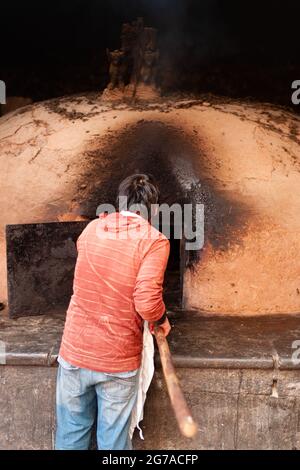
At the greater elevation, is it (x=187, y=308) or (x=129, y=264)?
(x=129, y=264)

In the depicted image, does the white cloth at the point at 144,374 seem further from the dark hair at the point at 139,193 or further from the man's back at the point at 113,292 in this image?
the dark hair at the point at 139,193

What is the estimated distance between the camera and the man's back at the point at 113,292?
90.9 inches

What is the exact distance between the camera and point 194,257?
11.3 ft

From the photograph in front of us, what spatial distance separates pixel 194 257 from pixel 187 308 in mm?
341

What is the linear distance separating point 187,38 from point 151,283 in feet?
12.6

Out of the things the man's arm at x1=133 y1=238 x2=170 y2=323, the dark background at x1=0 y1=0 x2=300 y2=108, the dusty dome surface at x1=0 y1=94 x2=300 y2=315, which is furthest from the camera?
the dark background at x1=0 y1=0 x2=300 y2=108

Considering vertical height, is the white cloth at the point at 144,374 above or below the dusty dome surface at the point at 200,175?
below

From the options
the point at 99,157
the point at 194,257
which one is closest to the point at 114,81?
the point at 99,157

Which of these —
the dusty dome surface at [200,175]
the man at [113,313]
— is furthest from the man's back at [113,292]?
the dusty dome surface at [200,175]

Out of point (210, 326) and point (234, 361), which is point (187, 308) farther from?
point (234, 361)

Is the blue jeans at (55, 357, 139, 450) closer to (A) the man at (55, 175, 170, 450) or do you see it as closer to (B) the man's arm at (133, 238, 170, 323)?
(A) the man at (55, 175, 170, 450)

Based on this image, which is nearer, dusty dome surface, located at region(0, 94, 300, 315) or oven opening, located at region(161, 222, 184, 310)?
dusty dome surface, located at region(0, 94, 300, 315)

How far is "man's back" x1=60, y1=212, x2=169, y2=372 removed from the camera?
7.57 feet

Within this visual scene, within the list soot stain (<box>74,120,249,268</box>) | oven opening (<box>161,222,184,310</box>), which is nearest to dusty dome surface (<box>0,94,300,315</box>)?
soot stain (<box>74,120,249,268</box>)
